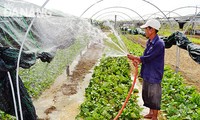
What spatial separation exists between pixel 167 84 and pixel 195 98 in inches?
51.8

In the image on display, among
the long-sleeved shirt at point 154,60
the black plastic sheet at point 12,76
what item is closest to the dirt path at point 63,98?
the black plastic sheet at point 12,76

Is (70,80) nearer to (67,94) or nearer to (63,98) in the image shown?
(67,94)

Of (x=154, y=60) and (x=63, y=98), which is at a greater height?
(x=154, y=60)

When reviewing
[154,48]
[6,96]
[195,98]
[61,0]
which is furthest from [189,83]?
[61,0]

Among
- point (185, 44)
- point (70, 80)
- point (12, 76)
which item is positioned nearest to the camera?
point (12, 76)

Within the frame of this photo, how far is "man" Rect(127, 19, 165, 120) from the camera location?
438cm

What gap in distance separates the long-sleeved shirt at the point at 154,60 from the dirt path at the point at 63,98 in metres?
1.86

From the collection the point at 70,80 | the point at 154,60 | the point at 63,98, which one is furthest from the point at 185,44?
the point at 70,80

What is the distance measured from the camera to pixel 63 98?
6.66 meters

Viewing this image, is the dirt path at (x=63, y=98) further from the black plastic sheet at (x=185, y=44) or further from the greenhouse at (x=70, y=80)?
the black plastic sheet at (x=185, y=44)

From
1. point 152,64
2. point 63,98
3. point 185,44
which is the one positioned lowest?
point 63,98

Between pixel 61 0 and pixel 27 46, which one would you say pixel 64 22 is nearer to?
pixel 61 0

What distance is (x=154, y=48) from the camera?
4.38m

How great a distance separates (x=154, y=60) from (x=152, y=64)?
8cm
